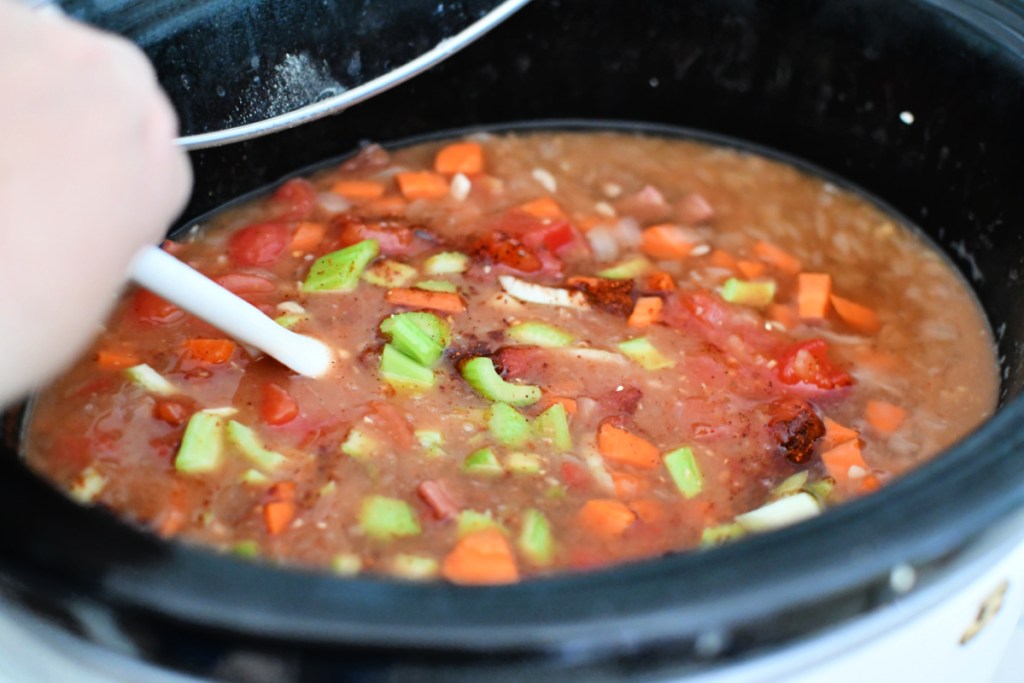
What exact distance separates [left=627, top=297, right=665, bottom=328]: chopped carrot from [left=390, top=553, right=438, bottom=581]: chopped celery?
0.70 meters

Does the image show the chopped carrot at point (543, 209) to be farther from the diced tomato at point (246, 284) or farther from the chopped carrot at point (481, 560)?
the chopped carrot at point (481, 560)

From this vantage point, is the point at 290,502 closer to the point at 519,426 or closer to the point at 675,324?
the point at 519,426

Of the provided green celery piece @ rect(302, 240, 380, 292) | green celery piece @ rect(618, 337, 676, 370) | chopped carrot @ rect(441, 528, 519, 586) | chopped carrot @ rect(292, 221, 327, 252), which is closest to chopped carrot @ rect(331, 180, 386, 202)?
chopped carrot @ rect(292, 221, 327, 252)

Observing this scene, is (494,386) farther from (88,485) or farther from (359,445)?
(88,485)

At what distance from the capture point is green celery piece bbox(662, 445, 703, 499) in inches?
65.2

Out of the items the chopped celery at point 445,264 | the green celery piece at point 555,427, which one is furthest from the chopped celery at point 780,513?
the chopped celery at point 445,264

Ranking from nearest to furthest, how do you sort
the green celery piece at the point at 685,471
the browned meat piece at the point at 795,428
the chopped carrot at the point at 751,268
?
1. the green celery piece at the point at 685,471
2. the browned meat piece at the point at 795,428
3. the chopped carrot at the point at 751,268

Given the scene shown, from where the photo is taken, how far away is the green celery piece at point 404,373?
1.78m

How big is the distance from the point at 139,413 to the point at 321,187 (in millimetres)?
800

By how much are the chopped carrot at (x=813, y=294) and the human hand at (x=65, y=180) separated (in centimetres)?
138

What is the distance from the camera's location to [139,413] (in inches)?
67.0

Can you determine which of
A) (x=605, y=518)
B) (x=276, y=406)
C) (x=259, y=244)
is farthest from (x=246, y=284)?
(x=605, y=518)

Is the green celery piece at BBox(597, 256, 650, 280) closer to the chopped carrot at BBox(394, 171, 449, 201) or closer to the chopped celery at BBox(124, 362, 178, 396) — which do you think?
the chopped carrot at BBox(394, 171, 449, 201)

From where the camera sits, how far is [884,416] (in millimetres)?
1880
